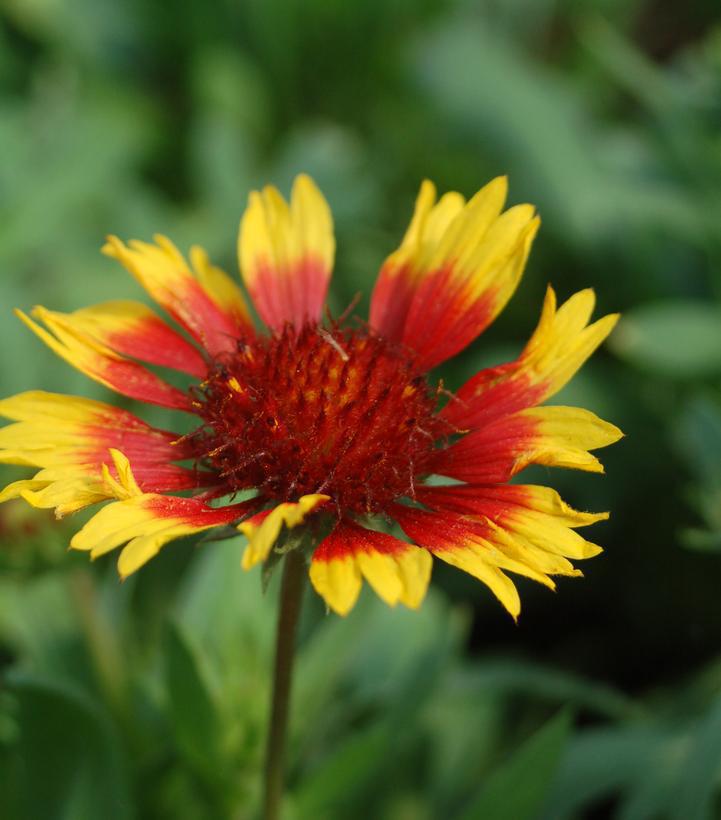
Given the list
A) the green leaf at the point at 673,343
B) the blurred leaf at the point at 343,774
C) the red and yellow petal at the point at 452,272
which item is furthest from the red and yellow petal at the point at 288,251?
the green leaf at the point at 673,343

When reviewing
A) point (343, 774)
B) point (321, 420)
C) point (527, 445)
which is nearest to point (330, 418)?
point (321, 420)

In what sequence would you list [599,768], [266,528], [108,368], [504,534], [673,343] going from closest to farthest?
[266,528] → [504,534] → [108,368] → [599,768] → [673,343]

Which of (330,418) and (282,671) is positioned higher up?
(330,418)

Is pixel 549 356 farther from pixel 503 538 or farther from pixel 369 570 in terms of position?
pixel 369 570

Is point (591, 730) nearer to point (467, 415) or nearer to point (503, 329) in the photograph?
point (467, 415)

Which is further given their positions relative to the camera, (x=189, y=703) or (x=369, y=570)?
(x=189, y=703)

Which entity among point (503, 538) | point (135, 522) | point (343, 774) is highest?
point (503, 538)

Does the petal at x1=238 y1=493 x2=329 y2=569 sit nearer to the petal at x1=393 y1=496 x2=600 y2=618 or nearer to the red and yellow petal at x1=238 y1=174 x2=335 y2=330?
the petal at x1=393 y1=496 x2=600 y2=618
